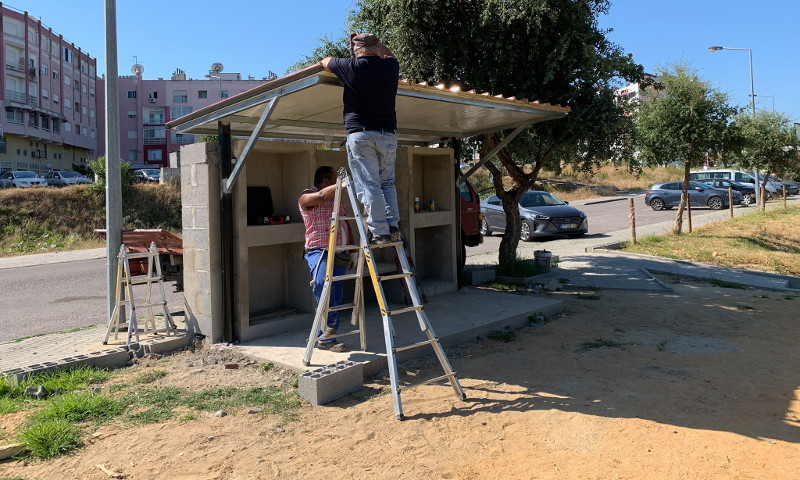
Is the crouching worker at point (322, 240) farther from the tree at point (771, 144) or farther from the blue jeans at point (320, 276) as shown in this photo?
the tree at point (771, 144)

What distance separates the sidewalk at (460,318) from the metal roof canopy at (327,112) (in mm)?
1879

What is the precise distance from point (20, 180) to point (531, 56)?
33.3 meters

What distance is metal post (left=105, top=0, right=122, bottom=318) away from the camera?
6859mm

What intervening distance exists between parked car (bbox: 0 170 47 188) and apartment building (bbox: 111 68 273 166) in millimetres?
35019

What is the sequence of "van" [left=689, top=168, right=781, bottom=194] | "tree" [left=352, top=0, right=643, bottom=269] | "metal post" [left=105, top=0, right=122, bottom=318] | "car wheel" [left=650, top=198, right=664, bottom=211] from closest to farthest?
"metal post" [left=105, top=0, right=122, bottom=318] → "tree" [left=352, top=0, right=643, bottom=269] → "car wheel" [left=650, top=198, right=664, bottom=211] → "van" [left=689, top=168, right=781, bottom=194]

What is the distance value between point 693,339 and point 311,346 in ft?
15.1

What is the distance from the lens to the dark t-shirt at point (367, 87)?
498 centimetres

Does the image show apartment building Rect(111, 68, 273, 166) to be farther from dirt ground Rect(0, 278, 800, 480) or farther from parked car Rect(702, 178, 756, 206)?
dirt ground Rect(0, 278, 800, 480)

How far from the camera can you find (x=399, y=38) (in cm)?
1002

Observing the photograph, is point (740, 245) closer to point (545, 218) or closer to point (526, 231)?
point (545, 218)

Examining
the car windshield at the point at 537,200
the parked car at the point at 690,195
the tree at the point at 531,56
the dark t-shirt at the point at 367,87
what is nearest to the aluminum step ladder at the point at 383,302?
the dark t-shirt at the point at 367,87

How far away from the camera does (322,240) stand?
5980mm

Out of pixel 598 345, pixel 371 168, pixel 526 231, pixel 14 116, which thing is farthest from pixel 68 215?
pixel 14 116

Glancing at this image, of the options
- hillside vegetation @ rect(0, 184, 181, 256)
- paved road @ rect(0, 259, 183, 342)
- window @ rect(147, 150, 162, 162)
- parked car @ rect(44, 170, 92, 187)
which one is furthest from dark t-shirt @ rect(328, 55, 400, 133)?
window @ rect(147, 150, 162, 162)
